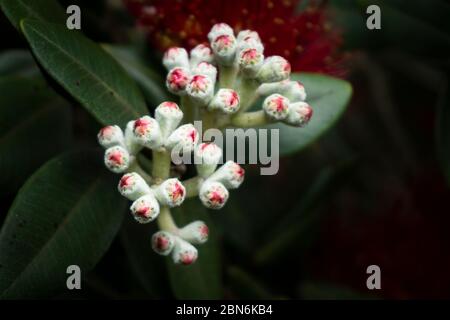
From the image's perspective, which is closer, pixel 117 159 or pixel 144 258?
pixel 117 159

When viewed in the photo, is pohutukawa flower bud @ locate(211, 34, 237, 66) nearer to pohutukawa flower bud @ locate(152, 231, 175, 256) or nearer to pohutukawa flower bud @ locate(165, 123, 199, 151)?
pohutukawa flower bud @ locate(165, 123, 199, 151)

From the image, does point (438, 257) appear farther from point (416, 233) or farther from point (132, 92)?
point (132, 92)

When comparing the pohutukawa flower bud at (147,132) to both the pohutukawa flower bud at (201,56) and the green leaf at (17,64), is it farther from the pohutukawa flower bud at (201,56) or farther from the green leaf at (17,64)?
the green leaf at (17,64)

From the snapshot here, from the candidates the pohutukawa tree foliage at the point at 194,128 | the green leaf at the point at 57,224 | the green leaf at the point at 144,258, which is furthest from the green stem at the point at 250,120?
the green leaf at the point at 144,258

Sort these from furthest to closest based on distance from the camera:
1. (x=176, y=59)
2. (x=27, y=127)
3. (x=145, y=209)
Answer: (x=27, y=127), (x=176, y=59), (x=145, y=209)

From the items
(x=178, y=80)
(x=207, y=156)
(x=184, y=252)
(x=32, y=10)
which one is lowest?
(x=184, y=252)

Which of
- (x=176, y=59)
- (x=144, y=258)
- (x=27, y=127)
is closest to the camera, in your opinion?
(x=176, y=59)

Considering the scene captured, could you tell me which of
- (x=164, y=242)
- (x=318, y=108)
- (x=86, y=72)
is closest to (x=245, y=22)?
(x=318, y=108)

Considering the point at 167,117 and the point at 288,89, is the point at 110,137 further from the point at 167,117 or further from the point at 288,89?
the point at 288,89
